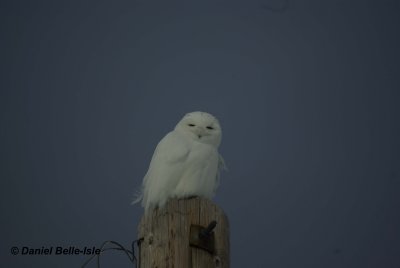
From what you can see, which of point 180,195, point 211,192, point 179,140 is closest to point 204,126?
point 179,140

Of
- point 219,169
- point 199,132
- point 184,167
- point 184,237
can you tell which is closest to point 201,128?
point 199,132

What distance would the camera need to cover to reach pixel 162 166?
691 centimetres

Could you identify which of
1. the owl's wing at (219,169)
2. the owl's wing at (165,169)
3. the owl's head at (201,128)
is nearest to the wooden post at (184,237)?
the owl's wing at (165,169)

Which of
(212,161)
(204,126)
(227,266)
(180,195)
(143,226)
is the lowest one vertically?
(227,266)

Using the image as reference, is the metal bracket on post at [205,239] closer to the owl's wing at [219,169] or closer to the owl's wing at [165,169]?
the owl's wing at [165,169]

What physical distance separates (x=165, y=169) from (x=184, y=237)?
287cm

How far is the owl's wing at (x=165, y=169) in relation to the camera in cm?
642

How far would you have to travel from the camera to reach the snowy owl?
6488 mm

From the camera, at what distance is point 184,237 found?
4004 mm

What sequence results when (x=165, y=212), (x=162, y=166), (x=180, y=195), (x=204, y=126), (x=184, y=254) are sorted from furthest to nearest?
(x=204, y=126) → (x=162, y=166) → (x=180, y=195) → (x=165, y=212) → (x=184, y=254)

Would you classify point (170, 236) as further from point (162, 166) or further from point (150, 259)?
point (162, 166)

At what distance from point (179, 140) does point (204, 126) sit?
2.08ft

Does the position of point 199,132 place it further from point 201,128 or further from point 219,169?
point 219,169

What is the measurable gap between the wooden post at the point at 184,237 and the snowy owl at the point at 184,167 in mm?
1767
